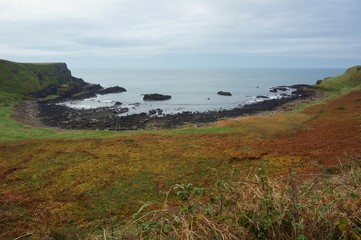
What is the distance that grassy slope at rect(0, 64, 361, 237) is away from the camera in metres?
16.2

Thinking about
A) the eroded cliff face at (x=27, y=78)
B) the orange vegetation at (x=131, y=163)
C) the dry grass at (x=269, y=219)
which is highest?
the eroded cliff face at (x=27, y=78)

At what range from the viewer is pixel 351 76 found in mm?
89375

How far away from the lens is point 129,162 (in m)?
24.5

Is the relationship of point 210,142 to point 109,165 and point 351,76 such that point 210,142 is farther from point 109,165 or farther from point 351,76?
point 351,76

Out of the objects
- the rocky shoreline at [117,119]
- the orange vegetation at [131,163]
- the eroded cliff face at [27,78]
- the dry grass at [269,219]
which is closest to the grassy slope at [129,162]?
the orange vegetation at [131,163]

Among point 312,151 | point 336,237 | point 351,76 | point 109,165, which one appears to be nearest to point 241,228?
point 336,237

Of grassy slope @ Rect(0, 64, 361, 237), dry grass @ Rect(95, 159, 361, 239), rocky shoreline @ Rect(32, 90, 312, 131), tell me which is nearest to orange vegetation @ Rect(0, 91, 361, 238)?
grassy slope @ Rect(0, 64, 361, 237)

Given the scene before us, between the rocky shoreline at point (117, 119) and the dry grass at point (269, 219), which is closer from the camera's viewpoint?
the dry grass at point (269, 219)

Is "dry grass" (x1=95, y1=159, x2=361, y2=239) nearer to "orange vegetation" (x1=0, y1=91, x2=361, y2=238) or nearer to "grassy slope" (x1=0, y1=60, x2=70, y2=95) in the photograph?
"orange vegetation" (x1=0, y1=91, x2=361, y2=238)

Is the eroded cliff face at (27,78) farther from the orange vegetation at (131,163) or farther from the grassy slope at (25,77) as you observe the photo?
the orange vegetation at (131,163)

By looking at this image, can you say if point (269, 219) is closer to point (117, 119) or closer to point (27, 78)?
point (117, 119)

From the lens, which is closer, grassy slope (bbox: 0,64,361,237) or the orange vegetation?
grassy slope (bbox: 0,64,361,237)

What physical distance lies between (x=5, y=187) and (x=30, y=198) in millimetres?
3652

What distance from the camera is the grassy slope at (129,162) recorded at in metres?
A: 16.2
